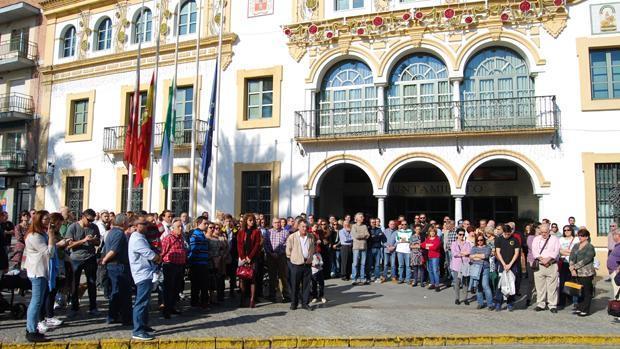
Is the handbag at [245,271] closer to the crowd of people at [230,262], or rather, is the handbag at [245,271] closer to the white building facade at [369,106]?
the crowd of people at [230,262]

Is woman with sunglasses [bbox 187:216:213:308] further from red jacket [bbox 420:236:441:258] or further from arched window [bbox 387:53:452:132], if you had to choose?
arched window [bbox 387:53:452:132]

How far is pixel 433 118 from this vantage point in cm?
1725

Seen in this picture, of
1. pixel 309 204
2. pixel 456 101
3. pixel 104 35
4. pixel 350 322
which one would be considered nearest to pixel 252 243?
pixel 350 322

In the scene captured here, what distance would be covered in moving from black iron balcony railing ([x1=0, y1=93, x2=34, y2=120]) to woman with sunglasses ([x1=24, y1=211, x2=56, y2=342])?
19.2 meters

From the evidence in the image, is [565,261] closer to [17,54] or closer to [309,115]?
[309,115]

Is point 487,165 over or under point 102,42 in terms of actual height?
under

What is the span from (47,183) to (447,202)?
1766 cm

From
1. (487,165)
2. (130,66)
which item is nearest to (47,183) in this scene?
(130,66)

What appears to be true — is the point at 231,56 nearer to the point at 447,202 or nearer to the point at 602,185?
the point at 447,202

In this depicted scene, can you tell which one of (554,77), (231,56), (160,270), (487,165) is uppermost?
(231,56)

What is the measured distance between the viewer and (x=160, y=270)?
9.59 meters

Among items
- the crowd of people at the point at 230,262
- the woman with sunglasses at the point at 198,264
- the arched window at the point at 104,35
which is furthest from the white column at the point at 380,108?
the arched window at the point at 104,35

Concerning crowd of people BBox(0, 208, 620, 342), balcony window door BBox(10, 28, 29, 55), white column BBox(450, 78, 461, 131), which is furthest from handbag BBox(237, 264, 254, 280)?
balcony window door BBox(10, 28, 29, 55)

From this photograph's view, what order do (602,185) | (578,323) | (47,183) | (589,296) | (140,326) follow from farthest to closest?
(47,183) < (602,185) < (589,296) < (578,323) < (140,326)
